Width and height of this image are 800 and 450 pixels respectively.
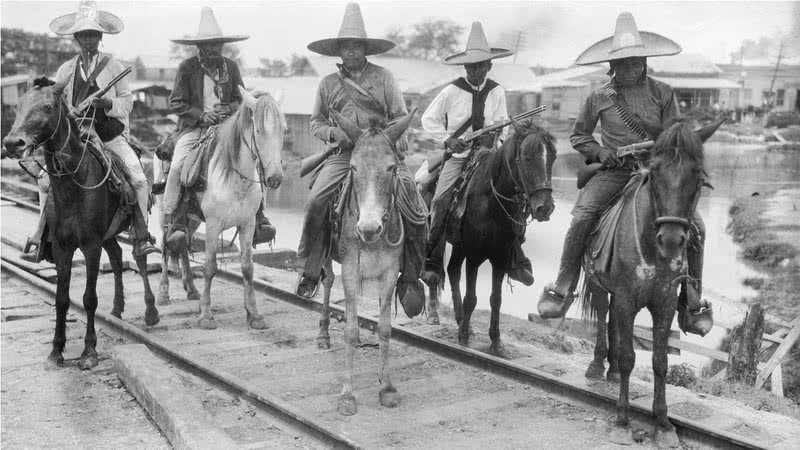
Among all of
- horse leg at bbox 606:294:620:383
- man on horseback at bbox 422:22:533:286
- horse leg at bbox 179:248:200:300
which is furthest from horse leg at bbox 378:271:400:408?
horse leg at bbox 179:248:200:300

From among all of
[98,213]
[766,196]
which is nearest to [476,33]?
[98,213]

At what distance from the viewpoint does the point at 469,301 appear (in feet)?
26.9

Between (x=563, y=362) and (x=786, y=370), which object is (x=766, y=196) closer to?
(x=786, y=370)

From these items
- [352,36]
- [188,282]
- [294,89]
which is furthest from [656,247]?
[294,89]

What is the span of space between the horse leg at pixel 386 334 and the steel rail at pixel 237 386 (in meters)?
0.82

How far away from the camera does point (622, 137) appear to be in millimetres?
6668

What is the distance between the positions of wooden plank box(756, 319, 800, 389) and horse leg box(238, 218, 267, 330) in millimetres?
5605

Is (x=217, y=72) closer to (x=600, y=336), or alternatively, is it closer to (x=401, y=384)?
(x=401, y=384)

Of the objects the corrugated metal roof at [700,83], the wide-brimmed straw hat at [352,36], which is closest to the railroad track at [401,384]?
the wide-brimmed straw hat at [352,36]

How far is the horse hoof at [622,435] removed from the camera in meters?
5.84

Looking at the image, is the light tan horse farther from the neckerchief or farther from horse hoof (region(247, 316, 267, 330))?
the neckerchief

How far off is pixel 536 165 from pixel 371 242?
67.3 inches

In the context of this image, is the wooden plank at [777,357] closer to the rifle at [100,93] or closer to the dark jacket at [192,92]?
the dark jacket at [192,92]

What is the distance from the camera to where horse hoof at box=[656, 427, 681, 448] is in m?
5.73
